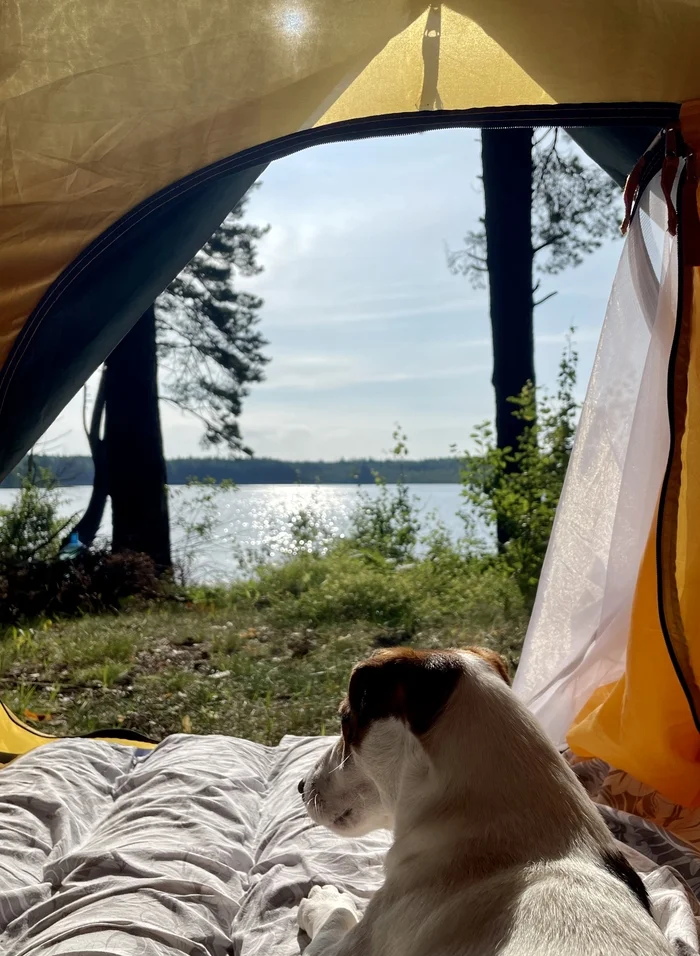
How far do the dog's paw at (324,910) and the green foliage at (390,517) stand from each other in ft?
12.1

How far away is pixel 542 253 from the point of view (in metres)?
5.34

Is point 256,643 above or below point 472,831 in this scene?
below

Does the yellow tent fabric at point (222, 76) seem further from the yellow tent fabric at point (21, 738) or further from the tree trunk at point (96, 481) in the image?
the tree trunk at point (96, 481)

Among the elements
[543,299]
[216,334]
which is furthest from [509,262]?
[216,334]

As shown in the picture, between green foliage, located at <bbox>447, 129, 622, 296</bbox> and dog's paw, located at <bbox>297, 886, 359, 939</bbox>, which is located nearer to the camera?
dog's paw, located at <bbox>297, 886, 359, 939</bbox>

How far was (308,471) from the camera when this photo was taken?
18.2ft

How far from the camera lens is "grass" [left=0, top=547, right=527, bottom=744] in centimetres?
392

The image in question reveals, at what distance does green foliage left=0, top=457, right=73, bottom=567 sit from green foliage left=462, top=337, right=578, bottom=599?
2596 millimetres

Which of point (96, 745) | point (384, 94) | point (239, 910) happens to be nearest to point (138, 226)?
point (384, 94)

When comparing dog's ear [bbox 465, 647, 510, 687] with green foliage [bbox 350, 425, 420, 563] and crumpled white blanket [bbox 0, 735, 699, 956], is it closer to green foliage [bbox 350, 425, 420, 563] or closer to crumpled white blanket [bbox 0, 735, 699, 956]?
crumpled white blanket [bbox 0, 735, 699, 956]

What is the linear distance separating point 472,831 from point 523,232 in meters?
4.69

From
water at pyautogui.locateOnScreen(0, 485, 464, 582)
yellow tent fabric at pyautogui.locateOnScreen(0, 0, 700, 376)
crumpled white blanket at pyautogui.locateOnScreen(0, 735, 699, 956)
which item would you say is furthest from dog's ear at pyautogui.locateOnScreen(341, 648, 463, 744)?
water at pyautogui.locateOnScreen(0, 485, 464, 582)

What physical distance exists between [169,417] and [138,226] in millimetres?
2760

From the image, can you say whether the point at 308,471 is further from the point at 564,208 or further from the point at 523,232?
the point at 564,208
